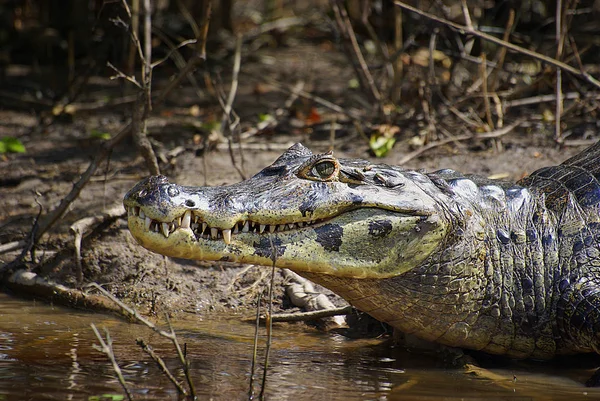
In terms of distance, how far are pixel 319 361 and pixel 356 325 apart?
757 mm

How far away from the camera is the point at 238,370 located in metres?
3.64

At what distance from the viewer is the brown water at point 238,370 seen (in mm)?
3326

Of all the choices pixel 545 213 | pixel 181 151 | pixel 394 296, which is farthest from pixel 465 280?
pixel 181 151

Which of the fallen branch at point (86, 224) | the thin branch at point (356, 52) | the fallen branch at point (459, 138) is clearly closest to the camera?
the fallen branch at point (86, 224)

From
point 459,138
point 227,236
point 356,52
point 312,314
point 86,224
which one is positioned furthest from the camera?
point 356,52

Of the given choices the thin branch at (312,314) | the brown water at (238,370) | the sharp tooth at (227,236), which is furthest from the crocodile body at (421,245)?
the thin branch at (312,314)

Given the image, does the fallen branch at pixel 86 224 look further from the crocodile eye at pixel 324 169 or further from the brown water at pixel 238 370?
the crocodile eye at pixel 324 169

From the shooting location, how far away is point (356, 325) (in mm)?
4598

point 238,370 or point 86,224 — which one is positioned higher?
point 86,224

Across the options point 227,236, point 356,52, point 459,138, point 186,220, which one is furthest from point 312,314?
point 356,52

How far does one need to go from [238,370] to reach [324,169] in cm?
98

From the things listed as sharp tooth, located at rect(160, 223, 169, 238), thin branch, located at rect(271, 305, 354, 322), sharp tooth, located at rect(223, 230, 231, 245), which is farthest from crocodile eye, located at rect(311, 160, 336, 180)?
thin branch, located at rect(271, 305, 354, 322)

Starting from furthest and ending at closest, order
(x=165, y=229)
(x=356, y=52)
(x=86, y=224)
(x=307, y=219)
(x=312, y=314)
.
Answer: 1. (x=356, y=52)
2. (x=86, y=224)
3. (x=312, y=314)
4. (x=307, y=219)
5. (x=165, y=229)

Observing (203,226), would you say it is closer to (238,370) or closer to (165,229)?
(165,229)
